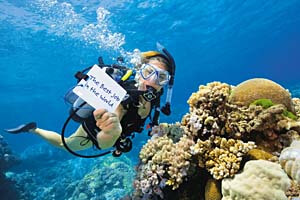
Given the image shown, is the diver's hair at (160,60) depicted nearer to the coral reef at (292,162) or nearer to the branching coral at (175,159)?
the branching coral at (175,159)

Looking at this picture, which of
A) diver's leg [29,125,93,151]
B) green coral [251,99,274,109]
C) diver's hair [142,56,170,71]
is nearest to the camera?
green coral [251,99,274,109]

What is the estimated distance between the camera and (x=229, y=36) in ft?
138

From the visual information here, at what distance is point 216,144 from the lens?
3059 millimetres

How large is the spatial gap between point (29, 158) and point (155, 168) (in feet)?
65.8

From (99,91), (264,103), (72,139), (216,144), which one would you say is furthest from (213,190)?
(72,139)

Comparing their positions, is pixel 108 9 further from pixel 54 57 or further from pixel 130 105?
pixel 130 105

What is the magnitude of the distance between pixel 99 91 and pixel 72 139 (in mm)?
2902

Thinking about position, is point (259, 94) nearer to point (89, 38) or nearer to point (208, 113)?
point (208, 113)

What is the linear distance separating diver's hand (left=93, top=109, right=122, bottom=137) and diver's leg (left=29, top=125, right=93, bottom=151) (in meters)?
2.37

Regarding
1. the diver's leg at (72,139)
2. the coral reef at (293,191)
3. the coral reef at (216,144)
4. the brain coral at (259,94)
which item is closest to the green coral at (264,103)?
the coral reef at (216,144)

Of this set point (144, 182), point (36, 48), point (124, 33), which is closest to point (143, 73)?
point (144, 182)

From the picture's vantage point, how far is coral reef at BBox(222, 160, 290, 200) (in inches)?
94.3

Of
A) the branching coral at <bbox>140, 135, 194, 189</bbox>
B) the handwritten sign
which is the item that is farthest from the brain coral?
the handwritten sign

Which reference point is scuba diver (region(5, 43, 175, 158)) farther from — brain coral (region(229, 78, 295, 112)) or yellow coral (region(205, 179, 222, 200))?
yellow coral (region(205, 179, 222, 200))
